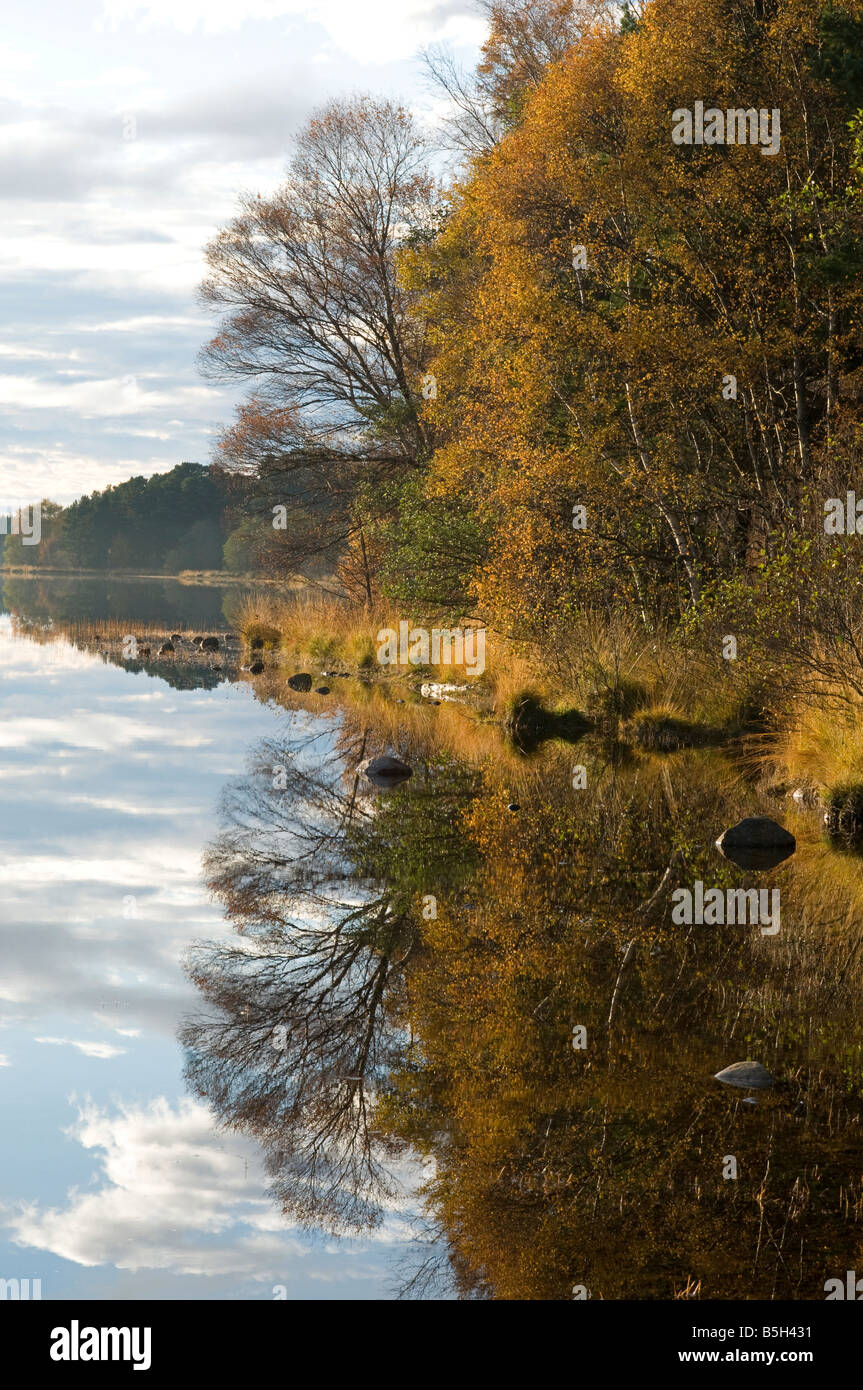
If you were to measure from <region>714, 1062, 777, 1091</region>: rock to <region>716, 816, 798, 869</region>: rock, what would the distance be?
4553 mm

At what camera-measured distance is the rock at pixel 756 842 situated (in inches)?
397

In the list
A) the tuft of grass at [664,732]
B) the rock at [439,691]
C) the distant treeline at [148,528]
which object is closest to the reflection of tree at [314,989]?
the tuft of grass at [664,732]

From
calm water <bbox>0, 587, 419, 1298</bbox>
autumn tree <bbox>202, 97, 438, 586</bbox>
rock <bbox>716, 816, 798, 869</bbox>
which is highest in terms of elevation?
autumn tree <bbox>202, 97, 438, 586</bbox>

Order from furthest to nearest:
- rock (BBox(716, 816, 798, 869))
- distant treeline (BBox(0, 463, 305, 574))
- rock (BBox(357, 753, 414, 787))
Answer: distant treeline (BBox(0, 463, 305, 574)), rock (BBox(357, 753, 414, 787)), rock (BBox(716, 816, 798, 869))

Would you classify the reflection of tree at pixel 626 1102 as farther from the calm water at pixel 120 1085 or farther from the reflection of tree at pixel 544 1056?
the calm water at pixel 120 1085

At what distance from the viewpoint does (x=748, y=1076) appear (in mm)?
5488

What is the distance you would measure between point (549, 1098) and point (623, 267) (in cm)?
1480

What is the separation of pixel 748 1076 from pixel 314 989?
236 centimetres

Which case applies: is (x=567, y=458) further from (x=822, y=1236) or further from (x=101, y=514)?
(x=101, y=514)

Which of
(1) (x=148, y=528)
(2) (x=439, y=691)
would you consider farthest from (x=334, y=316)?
(1) (x=148, y=528)

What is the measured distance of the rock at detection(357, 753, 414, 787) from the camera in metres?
14.0

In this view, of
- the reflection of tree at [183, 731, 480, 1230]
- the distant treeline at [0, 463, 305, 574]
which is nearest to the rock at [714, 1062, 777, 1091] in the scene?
the reflection of tree at [183, 731, 480, 1230]

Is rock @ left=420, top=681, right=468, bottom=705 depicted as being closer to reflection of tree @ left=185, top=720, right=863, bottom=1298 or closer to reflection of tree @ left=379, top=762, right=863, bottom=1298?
reflection of tree @ left=185, top=720, right=863, bottom=1298

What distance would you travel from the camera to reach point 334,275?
3053 centimetres
